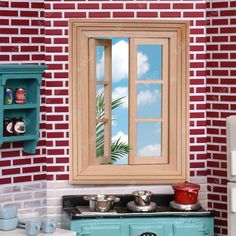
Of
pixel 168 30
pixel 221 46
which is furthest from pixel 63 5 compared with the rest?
pixel 221 46

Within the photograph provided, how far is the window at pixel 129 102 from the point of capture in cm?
537

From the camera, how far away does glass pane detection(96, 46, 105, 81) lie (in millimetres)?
5457

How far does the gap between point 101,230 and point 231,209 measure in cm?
90

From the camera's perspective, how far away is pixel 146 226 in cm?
510

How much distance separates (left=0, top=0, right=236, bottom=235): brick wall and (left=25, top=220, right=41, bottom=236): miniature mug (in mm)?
553

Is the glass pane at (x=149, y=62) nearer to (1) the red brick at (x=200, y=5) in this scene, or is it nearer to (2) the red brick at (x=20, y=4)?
(1) the red brick at (x=200, y=5)

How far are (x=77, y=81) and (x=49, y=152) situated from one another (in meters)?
0.56

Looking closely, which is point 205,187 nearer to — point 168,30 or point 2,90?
point 168,30

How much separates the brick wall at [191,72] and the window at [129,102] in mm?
68

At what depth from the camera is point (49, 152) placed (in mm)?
5379

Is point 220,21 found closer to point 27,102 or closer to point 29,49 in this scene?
point 29,49

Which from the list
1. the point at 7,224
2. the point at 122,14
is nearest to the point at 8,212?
the point at 7,224

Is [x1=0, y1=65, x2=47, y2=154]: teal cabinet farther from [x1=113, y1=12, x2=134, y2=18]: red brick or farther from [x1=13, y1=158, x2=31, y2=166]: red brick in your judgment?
[x1=113, y1=12, x2=134, y2=18]: red brick

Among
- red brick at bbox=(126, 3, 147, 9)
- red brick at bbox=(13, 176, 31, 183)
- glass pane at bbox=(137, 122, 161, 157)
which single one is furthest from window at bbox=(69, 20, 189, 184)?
red brick at bbox=(13, 176, 31, 183)
